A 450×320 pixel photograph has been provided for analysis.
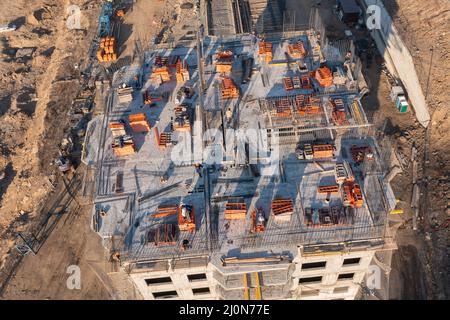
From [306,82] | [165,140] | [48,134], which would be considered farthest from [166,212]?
[48,134]

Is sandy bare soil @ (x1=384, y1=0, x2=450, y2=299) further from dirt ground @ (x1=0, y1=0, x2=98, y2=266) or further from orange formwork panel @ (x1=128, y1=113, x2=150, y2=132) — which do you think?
dirt ground @ (x1=0, y1=0, x2=98, y2=266)

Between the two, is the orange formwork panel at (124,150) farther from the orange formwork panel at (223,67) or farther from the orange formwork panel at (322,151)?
the orange formwork panel at (322,151)

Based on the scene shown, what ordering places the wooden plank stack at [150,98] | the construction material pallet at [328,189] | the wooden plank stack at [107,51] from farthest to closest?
the wooden plank stack at [107,51], the wooden plank stack at [150,98], the construction material pallet at [328,189]

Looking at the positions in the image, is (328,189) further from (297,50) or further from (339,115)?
(297,50)

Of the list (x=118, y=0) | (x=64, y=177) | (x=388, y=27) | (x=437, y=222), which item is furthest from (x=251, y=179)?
(x=118, y=0)

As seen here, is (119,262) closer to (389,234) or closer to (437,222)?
(389,234)

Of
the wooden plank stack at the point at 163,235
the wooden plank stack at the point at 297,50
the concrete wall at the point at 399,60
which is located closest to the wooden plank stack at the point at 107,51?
the wooden plank stack at the point at 297,50

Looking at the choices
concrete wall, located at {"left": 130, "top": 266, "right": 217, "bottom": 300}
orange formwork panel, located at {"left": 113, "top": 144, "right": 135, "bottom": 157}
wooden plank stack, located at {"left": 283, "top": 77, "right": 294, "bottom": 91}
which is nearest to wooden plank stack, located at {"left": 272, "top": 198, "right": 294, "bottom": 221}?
concrete wall, located at {"left": 130, "top": 266, "right": 217, "bottom": 300}

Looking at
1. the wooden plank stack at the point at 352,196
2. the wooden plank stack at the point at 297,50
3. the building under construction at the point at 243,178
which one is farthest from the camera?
the wooden plank stack at the point at 297,50
